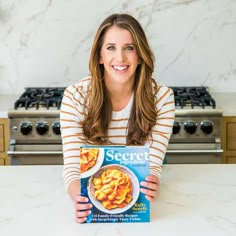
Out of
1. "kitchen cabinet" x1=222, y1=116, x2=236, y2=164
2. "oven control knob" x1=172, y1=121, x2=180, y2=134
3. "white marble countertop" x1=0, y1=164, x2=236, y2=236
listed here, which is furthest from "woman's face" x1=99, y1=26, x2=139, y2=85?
"kitchen cabinet" x1=222, y1=116, x2=236, y2=164

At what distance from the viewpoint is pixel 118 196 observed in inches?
52.9

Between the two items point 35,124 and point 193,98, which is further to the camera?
point 193,98

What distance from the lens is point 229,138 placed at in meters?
2.80

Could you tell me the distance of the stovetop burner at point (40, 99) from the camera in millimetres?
2801

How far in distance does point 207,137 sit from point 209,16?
850mm

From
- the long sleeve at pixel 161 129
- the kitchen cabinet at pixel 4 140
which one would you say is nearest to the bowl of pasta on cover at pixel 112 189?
the long sleeve at pixel 161 129

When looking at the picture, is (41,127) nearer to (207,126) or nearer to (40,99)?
(40,99)

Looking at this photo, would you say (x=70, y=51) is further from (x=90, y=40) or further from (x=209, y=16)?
(x=209, y=16)

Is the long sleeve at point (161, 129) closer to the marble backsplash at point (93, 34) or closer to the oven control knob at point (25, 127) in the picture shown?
the oven control knob at point (25, 127)

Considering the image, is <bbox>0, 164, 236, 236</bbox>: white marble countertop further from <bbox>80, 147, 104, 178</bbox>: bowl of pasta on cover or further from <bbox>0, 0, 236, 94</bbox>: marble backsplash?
<bbox>0, 0, 236, 94</bbox>: marble backsplash

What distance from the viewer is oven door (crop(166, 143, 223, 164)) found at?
273cm

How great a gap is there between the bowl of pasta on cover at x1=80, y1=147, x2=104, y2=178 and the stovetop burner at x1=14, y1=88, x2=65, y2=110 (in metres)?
1.47

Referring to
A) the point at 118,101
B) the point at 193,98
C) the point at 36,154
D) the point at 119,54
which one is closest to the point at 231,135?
the point at 193,98

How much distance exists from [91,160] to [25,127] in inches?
57.0
